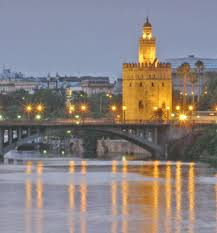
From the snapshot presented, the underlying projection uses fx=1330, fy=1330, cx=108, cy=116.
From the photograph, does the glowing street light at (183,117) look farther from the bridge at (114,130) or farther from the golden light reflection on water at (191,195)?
the golden light reflection on water at (191,195)

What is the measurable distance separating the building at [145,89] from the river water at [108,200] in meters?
49.0

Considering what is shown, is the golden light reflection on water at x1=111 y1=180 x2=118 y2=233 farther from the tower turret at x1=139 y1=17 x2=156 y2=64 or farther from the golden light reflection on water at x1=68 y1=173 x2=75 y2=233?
the tower turret at x1=139 y1=17 x2=156 y2=64

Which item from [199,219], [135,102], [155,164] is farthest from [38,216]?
[135,102]

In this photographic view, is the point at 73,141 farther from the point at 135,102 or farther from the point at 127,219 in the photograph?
the point at 127,219

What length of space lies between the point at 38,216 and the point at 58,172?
3198 cm

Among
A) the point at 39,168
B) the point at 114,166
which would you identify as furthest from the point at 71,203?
the point at 114,166

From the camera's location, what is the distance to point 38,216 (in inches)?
2518

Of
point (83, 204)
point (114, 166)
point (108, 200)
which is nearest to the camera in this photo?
point (83, 204)

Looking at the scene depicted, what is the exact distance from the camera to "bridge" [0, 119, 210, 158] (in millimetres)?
121625

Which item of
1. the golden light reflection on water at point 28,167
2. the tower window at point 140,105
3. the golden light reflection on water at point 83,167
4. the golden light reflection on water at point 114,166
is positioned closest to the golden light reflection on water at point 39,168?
the golden light reflection on water at point 28,167

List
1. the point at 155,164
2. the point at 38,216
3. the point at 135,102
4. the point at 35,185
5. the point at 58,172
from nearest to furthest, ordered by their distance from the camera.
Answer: the point at 38,216 < the point at 35,185 < the point at 58,172 < the point at 155,164 < the point at 135,102

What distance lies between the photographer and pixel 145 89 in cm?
15000

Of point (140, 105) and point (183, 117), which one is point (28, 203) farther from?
point (140, 105)

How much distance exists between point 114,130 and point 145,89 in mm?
23507
